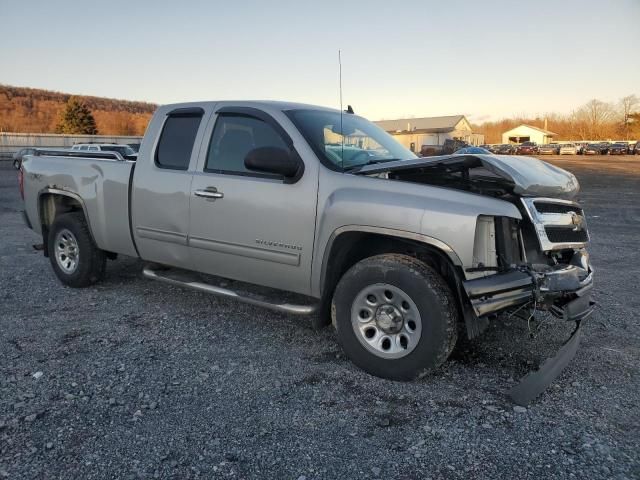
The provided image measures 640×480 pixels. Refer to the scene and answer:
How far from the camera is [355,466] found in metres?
2.62

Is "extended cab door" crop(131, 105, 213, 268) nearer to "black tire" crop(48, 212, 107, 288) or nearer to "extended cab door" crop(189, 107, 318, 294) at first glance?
"extended cab door" crop(189, 107, 318, 294)

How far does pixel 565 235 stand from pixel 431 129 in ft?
261

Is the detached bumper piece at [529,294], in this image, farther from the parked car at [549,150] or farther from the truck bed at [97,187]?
the parked car at [549,150]

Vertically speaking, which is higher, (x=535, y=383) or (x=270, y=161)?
(x=270, y=161)

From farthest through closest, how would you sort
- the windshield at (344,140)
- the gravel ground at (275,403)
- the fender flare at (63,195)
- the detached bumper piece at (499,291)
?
the fender flare at (63,195), the windshield at (344,140), the detached bumper piece at (499,291), the gravel ground at (275,403)

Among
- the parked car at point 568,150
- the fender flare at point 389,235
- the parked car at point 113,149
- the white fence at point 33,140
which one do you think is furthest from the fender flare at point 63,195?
the parked car at point 568,150

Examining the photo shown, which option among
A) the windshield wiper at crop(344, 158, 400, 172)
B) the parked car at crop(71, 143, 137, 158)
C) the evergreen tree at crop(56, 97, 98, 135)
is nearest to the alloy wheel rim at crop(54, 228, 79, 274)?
the parked car at crop(71, 143, 137, 158)

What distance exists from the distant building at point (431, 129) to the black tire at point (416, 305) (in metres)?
70.2

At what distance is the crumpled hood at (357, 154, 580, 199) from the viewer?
131 inches

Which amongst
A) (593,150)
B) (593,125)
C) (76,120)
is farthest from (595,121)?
(76,120)

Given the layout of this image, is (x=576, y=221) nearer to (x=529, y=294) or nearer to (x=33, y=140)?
(x=529, y=294)

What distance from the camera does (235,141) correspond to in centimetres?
441

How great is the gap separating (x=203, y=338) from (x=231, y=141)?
1.68 meters

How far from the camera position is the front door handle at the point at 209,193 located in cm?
427
